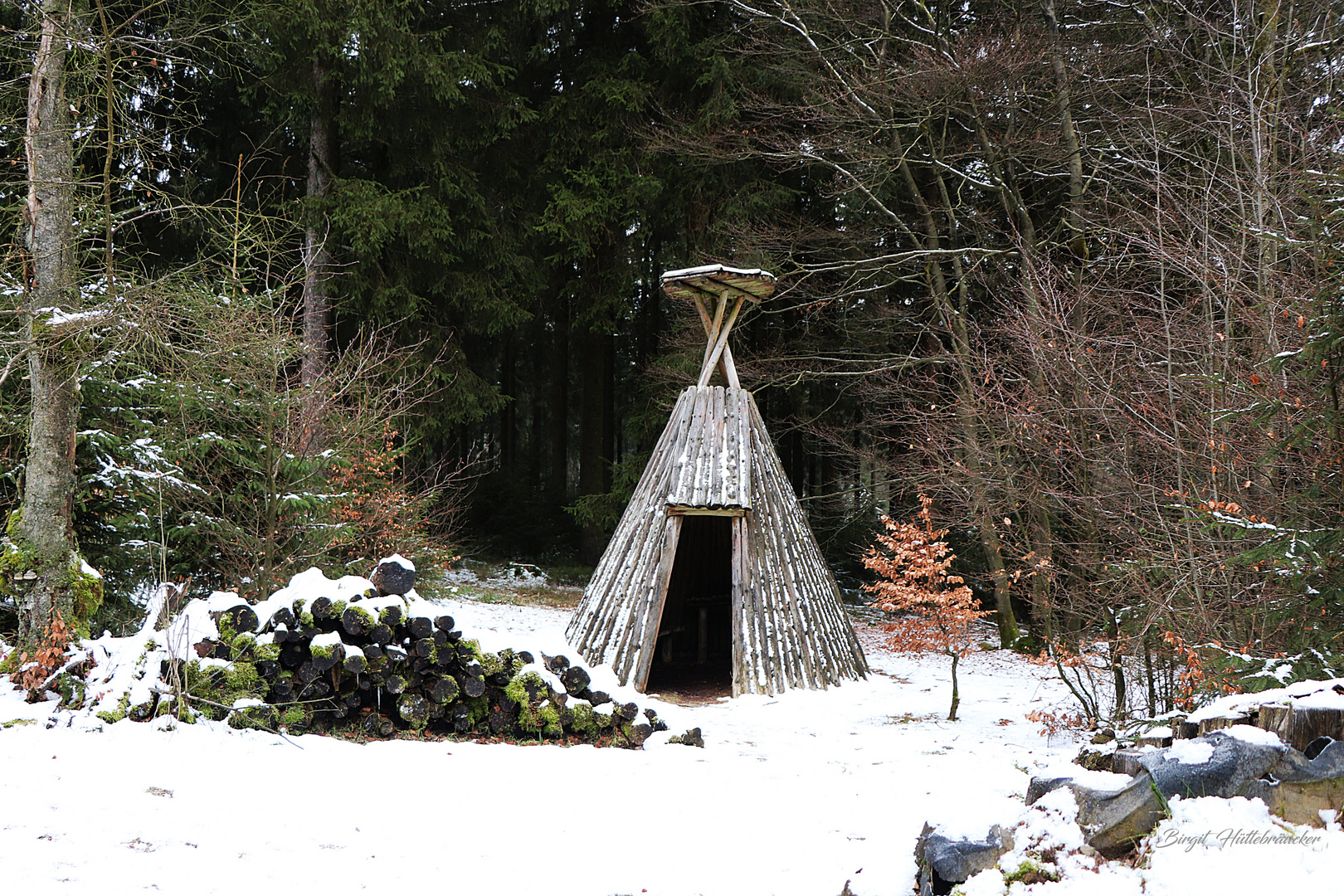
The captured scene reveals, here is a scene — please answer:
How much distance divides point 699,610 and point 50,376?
660 centimetres

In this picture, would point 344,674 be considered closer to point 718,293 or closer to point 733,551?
point 733,551

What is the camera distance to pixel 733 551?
776 centimetres

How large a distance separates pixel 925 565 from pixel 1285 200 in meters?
3.23

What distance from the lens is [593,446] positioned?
14.7 metres

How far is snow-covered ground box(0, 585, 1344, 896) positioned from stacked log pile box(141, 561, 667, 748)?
149 mm

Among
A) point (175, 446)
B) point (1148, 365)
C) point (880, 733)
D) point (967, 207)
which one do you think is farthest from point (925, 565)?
point (967, 207)

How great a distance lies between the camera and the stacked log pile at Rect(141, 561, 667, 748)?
14.7ft

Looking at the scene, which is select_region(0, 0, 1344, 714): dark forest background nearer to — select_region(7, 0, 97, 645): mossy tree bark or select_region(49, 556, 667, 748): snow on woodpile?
select_region(7, 0, 97, 645): mossy tree bark

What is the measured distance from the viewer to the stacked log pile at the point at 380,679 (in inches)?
176

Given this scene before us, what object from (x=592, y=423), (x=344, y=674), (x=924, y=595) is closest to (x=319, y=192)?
(x=592, y=423)

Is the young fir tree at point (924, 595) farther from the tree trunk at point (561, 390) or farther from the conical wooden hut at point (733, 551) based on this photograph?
the tree trunk at point (561, 390)

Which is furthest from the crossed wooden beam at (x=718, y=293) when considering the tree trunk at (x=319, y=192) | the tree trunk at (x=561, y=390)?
the tree trunk at (x=561, y=390)

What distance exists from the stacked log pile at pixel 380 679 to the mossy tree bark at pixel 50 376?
4.11 feet

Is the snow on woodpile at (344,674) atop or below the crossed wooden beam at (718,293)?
below
